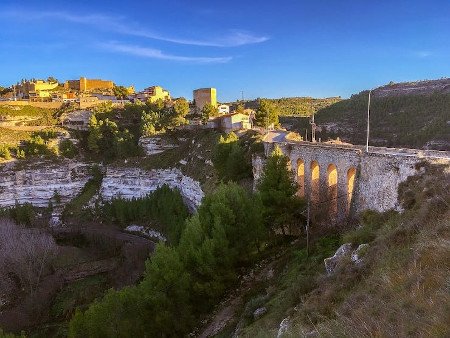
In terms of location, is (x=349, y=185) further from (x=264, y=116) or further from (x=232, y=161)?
(x=264, y=116)

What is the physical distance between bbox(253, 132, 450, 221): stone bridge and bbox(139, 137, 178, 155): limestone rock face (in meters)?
22.4

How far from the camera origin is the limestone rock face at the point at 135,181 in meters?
43.7

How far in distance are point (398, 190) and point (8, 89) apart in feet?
276

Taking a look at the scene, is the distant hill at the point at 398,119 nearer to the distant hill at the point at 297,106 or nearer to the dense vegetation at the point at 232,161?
the distant hill at the point at 297,106

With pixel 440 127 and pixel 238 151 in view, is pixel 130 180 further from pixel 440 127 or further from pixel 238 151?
pixel 440 127

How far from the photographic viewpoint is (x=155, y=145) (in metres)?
47.5

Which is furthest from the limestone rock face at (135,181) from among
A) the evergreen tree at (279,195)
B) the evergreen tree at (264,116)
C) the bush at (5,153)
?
the evergreen tree at (279,195)

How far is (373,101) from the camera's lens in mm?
59031

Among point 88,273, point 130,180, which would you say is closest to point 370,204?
point 88,273

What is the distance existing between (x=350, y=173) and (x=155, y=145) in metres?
30.8

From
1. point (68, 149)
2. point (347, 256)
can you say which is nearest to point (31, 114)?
point (68, 149)

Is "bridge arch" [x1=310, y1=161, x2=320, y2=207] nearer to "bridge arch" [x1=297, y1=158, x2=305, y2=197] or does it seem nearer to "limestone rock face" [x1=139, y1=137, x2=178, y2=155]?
"bridge arch" [x1=297, y1=158, x2=305, y2=197]

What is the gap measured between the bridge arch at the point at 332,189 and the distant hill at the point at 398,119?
1957cm

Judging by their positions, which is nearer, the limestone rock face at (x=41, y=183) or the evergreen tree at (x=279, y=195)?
the evergreen tree at (x=279, y=195)
